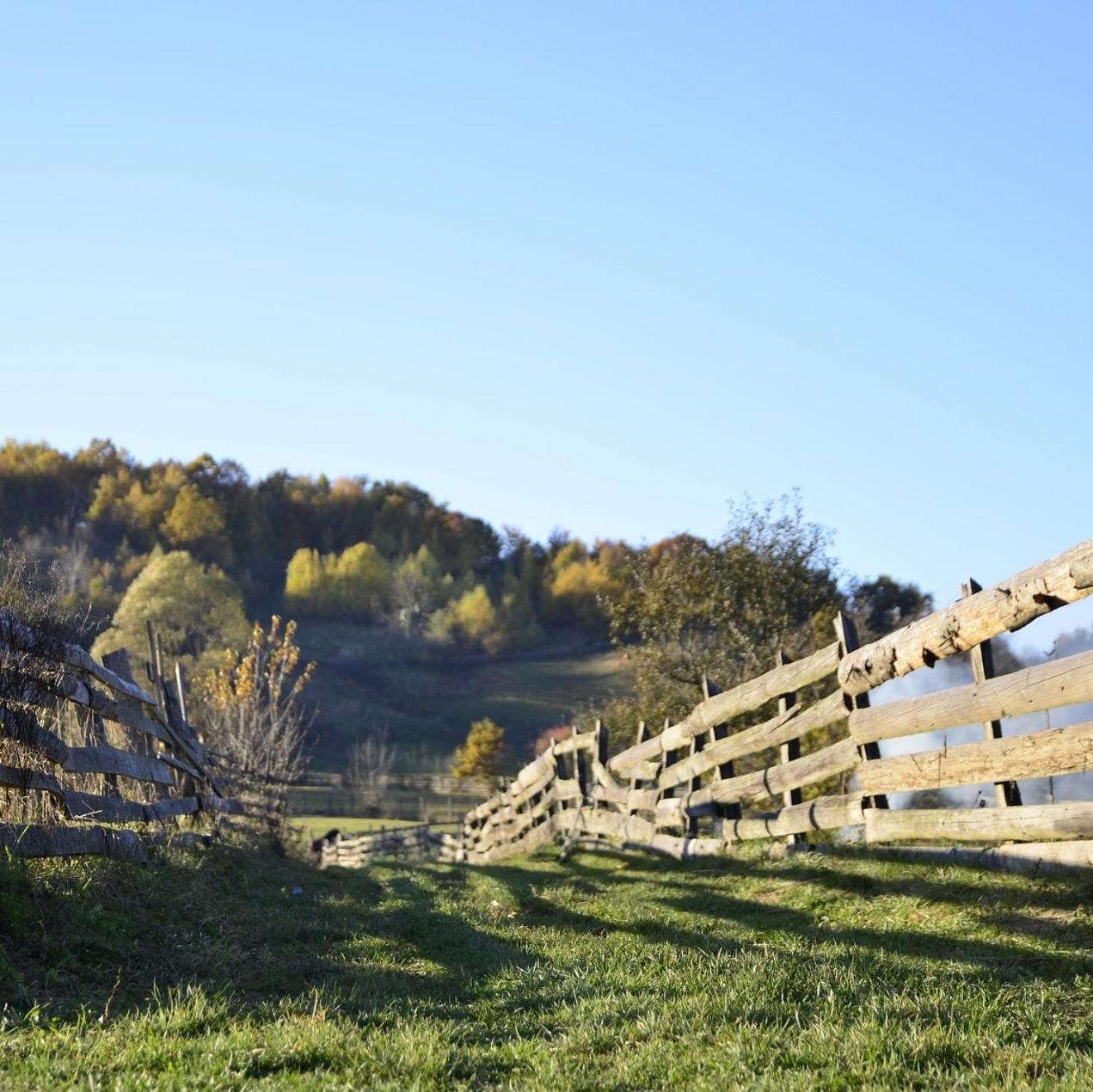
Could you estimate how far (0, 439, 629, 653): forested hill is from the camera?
11525 cm

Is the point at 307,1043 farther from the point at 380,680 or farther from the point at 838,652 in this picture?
the point at 380,680

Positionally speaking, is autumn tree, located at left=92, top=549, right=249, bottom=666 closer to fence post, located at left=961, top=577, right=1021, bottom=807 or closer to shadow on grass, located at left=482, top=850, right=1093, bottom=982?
shadow on grass, located at left=482, top=850, right=1093, bottom=982

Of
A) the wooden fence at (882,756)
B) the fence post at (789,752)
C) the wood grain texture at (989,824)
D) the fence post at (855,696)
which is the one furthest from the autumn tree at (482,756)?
the wood grain texture at (989,824)

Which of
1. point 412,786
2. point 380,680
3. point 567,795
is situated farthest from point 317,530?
point 567,795

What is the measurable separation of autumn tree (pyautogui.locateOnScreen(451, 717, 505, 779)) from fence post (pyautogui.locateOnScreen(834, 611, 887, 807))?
55.7 meters

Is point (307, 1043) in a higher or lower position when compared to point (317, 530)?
lower

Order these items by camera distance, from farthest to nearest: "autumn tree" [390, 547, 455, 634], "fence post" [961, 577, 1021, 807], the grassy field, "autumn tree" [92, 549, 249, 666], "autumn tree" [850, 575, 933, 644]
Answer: "autumn tree" [390, 547, 455, 634] < "autumn tree" [92, 549, 249, 666] < the grassy field < "autumn tree" [850, 575, 933, 644] < "fence post" [961, 577, 1021, 807]

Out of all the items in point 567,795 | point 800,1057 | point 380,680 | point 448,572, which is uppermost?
point 448,572

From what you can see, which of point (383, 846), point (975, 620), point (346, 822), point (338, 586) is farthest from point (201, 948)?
point (338, 586)

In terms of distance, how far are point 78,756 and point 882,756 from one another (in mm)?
6260

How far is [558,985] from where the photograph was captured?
565 centimetres

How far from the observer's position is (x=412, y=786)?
62.6 m

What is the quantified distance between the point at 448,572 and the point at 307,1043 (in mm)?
120143

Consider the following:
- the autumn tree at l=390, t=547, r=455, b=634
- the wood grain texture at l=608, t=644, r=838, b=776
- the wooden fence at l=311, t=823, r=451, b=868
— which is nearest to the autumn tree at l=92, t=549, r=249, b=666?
the autumn tree at l=390, t=547, r=455, b=634
